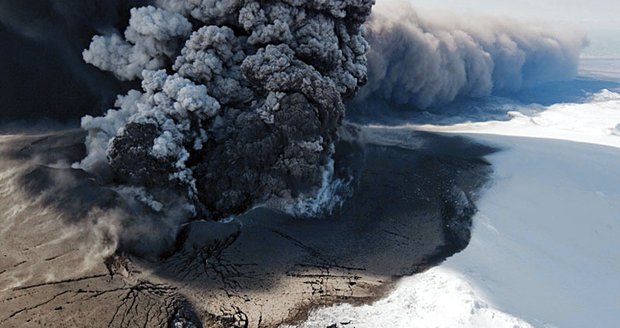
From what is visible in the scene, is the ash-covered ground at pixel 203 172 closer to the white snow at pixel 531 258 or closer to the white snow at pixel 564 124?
the white snow at pixel 531 258

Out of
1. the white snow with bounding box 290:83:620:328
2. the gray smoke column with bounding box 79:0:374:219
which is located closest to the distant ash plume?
the gray smoke column with bounding box 79:0:374:219

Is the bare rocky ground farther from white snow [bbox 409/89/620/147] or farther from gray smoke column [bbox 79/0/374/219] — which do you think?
white snow [bbox 409/89/620/147]

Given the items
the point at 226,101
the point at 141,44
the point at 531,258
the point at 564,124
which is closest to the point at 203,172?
the point at 226,101

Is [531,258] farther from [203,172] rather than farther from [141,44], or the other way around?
[141,44]

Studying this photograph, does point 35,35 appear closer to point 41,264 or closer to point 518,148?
point 41,264

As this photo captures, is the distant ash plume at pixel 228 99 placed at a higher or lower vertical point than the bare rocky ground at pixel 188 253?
higher

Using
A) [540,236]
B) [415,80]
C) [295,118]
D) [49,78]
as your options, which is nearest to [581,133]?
[415,80]

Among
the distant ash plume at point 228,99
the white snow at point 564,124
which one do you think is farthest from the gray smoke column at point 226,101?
the white snow at point 564,124
